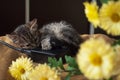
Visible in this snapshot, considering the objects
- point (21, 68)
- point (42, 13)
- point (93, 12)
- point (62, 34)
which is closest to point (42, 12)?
point (42, 13)

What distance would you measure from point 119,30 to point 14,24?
1895mm

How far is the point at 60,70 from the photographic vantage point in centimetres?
47

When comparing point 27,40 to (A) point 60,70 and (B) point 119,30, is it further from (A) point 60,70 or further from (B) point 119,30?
(B) point 119,30

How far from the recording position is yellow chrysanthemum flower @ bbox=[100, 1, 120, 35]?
1.03ft

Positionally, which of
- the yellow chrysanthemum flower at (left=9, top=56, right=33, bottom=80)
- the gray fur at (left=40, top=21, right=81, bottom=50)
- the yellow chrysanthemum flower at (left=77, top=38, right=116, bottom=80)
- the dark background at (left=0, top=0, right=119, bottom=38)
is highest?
the dark background at (left=0, top=0, right=119, bottom=38)

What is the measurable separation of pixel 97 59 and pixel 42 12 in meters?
2.01

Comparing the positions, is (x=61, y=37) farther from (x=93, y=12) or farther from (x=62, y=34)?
(x=93, y=12)

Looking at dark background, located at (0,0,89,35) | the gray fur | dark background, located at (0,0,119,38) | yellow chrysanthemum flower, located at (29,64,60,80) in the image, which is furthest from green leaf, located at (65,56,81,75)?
dark background, located at (0,0,89,35)

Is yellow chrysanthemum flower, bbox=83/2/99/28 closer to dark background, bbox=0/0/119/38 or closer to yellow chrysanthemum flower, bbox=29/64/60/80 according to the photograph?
yellow chrysanthemum flower, bbox=29/64/60/80

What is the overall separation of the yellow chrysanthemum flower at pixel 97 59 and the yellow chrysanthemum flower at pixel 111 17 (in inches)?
1.8

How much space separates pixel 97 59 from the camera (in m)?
0.28

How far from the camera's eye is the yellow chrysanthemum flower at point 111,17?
31cm

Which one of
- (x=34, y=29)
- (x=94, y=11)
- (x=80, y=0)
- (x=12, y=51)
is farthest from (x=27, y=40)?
(x=80, y=0)

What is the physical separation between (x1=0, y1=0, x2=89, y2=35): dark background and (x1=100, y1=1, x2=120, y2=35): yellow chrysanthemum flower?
6.03ft
